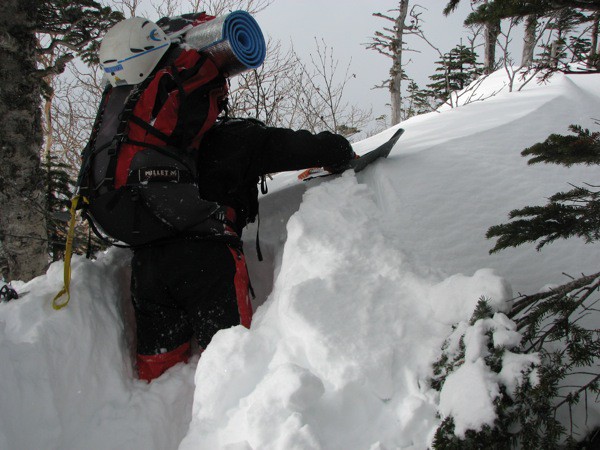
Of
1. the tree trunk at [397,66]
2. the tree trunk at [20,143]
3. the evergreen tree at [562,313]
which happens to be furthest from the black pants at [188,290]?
the tree trunk at [397,66]

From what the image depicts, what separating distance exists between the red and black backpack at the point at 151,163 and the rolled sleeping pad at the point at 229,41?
0.22 metres

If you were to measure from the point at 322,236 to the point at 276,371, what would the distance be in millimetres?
806

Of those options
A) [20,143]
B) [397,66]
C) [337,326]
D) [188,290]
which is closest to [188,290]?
[188,290]

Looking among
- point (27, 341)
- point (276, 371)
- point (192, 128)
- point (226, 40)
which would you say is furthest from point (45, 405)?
point (226, 40)

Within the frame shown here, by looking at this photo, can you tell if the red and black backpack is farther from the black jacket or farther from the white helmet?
the black jacket

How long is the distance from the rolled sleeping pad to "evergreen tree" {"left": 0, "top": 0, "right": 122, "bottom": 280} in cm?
213

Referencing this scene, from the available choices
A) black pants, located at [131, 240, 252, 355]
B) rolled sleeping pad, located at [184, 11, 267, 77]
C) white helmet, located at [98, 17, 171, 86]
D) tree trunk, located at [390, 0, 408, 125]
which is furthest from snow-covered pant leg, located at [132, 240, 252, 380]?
tree trunk, located at [390, 0, 408, 125]

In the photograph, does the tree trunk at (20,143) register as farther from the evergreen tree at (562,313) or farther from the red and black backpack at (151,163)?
the evergreen tree at (562,313)

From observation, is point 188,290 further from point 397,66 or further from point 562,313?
point 397,66

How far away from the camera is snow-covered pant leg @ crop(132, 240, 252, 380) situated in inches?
98.1

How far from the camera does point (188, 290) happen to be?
2.52m

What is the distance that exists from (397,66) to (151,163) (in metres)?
11.1

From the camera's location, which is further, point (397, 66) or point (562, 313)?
point (397, 66)

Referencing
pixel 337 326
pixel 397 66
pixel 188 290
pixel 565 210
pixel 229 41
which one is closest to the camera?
pixel 565 210
